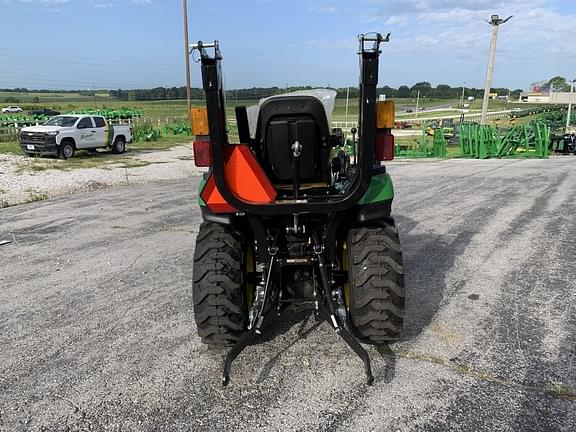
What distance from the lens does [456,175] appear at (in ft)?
45.3

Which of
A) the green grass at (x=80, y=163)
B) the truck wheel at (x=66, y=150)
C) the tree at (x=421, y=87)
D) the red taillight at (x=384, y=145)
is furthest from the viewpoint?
the truck wheel at (x=66, y=150)

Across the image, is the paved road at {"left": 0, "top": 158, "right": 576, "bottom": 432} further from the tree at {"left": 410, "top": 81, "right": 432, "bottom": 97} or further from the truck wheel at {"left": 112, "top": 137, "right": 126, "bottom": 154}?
the truck wheel at {"left": 112, "top": 137, "right": 126, "bottom": 154}

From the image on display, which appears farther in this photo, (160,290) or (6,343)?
(160,290)

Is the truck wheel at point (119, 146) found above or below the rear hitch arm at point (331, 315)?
below

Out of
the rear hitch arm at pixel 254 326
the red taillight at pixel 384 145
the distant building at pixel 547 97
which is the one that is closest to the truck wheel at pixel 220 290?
the rear hitch arm at pixel 254 326

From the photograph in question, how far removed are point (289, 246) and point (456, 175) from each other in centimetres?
1145

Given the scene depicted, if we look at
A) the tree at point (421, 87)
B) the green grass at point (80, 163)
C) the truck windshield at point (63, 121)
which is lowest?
the green grass at point (80, 163)

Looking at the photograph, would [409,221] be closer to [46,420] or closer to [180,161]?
[46,420]

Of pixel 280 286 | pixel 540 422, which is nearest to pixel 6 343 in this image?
pixel 280 286

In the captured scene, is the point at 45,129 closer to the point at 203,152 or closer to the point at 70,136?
the point at 70,136

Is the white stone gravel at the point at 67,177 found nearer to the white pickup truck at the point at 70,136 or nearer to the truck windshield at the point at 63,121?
the white pickup truck at the point at 70,136

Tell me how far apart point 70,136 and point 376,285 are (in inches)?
710

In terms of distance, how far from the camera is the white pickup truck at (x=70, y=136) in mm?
17781

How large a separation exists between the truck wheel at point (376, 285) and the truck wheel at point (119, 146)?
63.4 ft
